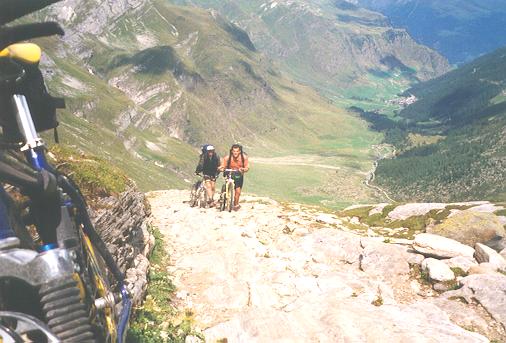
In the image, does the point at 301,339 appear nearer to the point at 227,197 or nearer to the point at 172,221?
the point at 172,221

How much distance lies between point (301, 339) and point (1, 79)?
9.22 m

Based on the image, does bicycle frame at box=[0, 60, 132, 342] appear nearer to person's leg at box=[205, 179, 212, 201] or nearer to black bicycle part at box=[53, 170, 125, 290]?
black bicycle part at box=[53, 170, 125, 290]

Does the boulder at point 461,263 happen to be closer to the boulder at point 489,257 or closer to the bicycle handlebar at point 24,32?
the boulder at point 489,257

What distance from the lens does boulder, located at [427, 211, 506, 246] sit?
23.6m

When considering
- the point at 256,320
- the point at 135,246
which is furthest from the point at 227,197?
the point at 256,320

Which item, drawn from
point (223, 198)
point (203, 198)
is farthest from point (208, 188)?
point (223, 198)

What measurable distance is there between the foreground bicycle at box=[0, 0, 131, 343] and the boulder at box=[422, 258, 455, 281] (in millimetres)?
16640

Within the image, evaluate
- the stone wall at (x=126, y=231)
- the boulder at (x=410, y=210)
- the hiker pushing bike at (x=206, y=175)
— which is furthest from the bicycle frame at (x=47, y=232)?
the boulder at (x=410, y=210)

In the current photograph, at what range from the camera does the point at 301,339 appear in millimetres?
10406

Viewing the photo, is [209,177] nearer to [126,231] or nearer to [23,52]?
[126,231]

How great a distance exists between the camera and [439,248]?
1994 cm

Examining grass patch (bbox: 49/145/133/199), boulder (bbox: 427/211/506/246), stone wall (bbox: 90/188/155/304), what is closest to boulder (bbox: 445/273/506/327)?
boulder (bbox: 427/211/506/246)

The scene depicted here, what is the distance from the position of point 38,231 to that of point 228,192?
24.6 metres

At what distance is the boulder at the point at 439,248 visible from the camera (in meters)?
19.6
